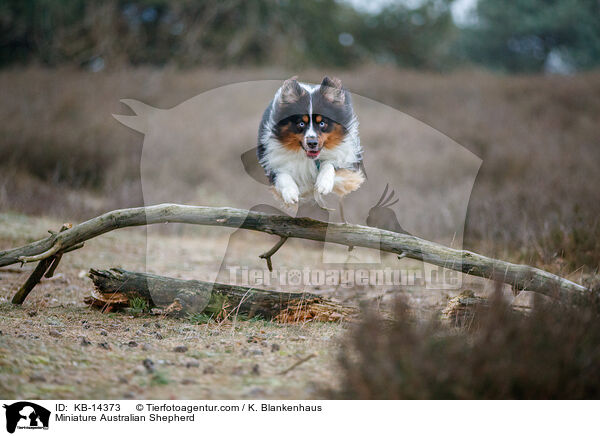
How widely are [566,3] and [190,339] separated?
1705 centimetres

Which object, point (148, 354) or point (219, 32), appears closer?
point (148, 354)

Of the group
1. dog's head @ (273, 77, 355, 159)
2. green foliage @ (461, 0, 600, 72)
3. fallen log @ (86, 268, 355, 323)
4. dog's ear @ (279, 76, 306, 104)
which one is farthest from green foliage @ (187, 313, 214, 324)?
green foliage @ (461, 0, 600, 72)

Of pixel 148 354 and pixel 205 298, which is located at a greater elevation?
pixel 205 298

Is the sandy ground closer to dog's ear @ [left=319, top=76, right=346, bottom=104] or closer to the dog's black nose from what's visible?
the dog's black nose

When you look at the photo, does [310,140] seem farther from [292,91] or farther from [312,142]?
[292,91]

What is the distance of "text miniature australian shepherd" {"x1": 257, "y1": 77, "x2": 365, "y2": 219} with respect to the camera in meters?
4.07

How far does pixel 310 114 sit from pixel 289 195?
0.73 metres

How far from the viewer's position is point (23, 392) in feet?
7.85

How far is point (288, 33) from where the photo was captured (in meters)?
16.9

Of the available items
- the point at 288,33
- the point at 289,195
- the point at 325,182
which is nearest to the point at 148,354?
the point at 289,195

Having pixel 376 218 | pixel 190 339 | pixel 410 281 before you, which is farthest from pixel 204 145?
pixel 190 339
